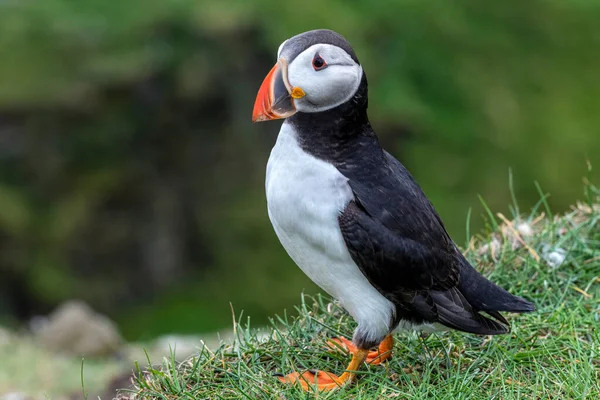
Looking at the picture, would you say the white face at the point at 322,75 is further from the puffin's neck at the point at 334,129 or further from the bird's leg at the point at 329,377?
the bird's leg at the point at 329,377

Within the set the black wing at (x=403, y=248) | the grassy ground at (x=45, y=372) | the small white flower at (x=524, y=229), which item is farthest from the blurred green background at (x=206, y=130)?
the black wing at (x=403, y=248)

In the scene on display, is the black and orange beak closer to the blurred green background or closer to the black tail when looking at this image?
the black tail

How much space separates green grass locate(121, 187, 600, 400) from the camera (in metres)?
3.10

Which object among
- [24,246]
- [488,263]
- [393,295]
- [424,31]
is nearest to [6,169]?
[24,246]

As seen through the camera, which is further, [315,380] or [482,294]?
[482,294]

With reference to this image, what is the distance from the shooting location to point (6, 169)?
8859 millimetres

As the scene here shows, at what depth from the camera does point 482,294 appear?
3.29 m

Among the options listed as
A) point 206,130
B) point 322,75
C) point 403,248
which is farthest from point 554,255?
point 206,130

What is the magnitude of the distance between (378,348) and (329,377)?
0.35m

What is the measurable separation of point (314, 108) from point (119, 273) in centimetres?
657

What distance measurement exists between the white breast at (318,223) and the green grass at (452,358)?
0.93 feet

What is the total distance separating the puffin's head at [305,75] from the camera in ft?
9.41

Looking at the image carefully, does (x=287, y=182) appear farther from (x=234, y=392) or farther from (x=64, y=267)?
(x=64, y=267)

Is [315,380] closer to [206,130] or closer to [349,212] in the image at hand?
[349,212]
